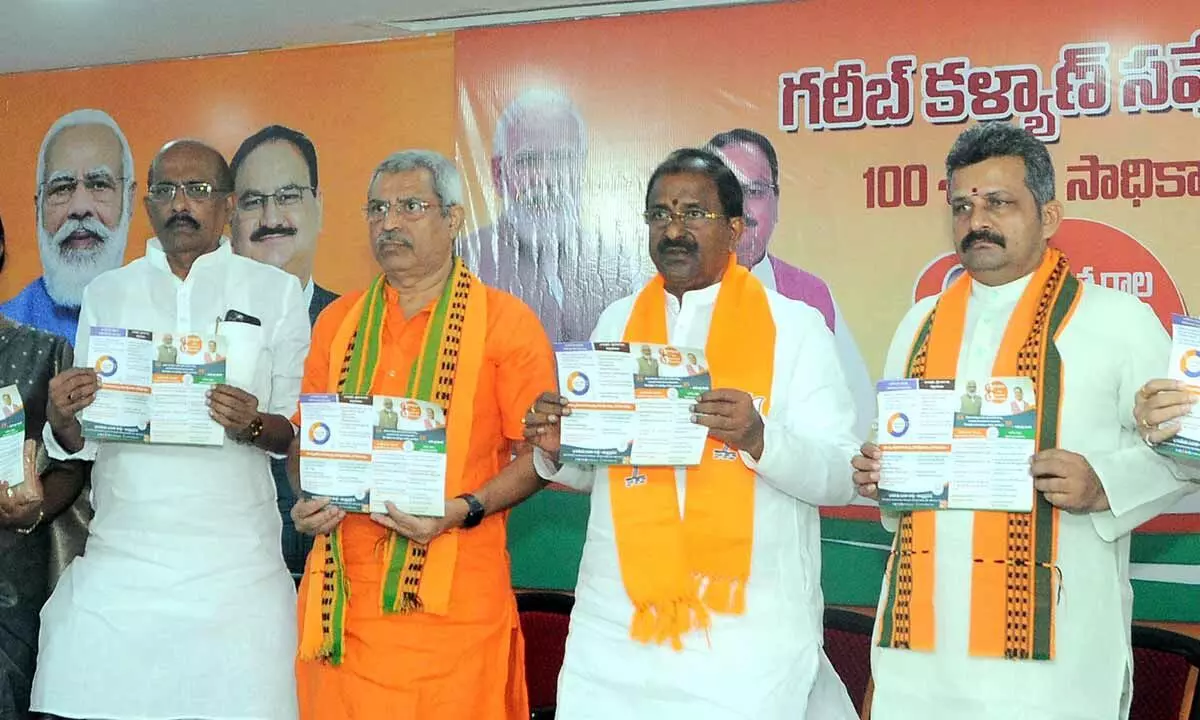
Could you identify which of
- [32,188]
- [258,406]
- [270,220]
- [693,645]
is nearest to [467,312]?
[258,406]

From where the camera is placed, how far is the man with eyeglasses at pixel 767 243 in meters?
5.87

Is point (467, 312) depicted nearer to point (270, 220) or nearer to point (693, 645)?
point (693, 645)

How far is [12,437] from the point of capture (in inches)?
172

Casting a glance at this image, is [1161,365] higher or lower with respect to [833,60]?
lower

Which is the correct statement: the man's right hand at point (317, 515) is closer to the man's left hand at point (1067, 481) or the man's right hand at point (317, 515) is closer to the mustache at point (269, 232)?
the man's left hand at point (1067, 481)

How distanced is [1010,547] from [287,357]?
2384mm

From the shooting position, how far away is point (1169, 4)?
5.42 metres

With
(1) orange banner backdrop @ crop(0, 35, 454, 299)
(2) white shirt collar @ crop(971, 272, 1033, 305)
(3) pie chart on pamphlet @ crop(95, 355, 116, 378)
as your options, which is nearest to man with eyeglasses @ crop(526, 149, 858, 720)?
(2) white shirt collar @ crop(971, 272, 1033, 305)

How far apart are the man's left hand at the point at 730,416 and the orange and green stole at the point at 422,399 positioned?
0.80m

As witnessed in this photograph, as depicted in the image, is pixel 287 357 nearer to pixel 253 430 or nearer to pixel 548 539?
pixel 253 430

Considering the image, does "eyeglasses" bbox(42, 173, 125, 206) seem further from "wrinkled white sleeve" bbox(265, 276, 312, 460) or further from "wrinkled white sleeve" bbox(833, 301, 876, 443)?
"wrinkled white sleeve" bbox(833, 301, 876, 443)

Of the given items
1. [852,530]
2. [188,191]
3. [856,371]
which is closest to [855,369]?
[856,371]

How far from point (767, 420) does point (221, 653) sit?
1.89 meters

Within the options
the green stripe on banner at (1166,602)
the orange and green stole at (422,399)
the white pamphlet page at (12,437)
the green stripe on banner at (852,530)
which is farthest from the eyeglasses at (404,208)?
the green stripe on banner at (1166,602)
